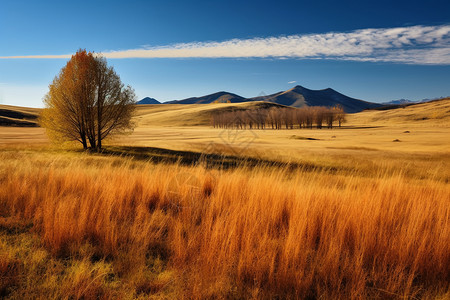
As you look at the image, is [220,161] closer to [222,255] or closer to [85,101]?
[85,101]

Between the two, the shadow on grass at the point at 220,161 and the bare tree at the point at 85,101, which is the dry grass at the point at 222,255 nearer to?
the shadow on grass at the point at 220,161

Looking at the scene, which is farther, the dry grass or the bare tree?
the bare tree

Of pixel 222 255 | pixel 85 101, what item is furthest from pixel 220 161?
pixel 222 255

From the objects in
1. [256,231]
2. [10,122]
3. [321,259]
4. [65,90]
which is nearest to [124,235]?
[256,231]

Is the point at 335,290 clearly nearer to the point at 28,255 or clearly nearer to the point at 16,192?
the point at 28,255

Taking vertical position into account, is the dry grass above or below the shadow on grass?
above

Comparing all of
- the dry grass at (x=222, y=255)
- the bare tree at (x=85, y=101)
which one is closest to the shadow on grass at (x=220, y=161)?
the bare tree at (x=85, y=101)

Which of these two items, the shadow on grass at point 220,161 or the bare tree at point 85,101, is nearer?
the shadow on grass at point 220,161

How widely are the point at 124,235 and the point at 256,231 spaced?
1.78 metres

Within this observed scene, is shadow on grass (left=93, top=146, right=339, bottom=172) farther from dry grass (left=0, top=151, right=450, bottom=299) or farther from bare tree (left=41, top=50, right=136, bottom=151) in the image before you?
dry grass (left=0, top=151, right=450, bottom=299)

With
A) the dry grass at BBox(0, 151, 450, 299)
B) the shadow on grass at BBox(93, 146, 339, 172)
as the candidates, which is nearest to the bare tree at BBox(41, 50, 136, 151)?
the shadow on grass at BBox(93, 146, 339, 172)

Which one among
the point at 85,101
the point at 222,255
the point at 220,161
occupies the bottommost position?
the point at 220,161

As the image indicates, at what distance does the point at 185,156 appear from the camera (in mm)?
23281

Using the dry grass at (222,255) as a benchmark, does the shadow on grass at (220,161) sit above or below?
below
